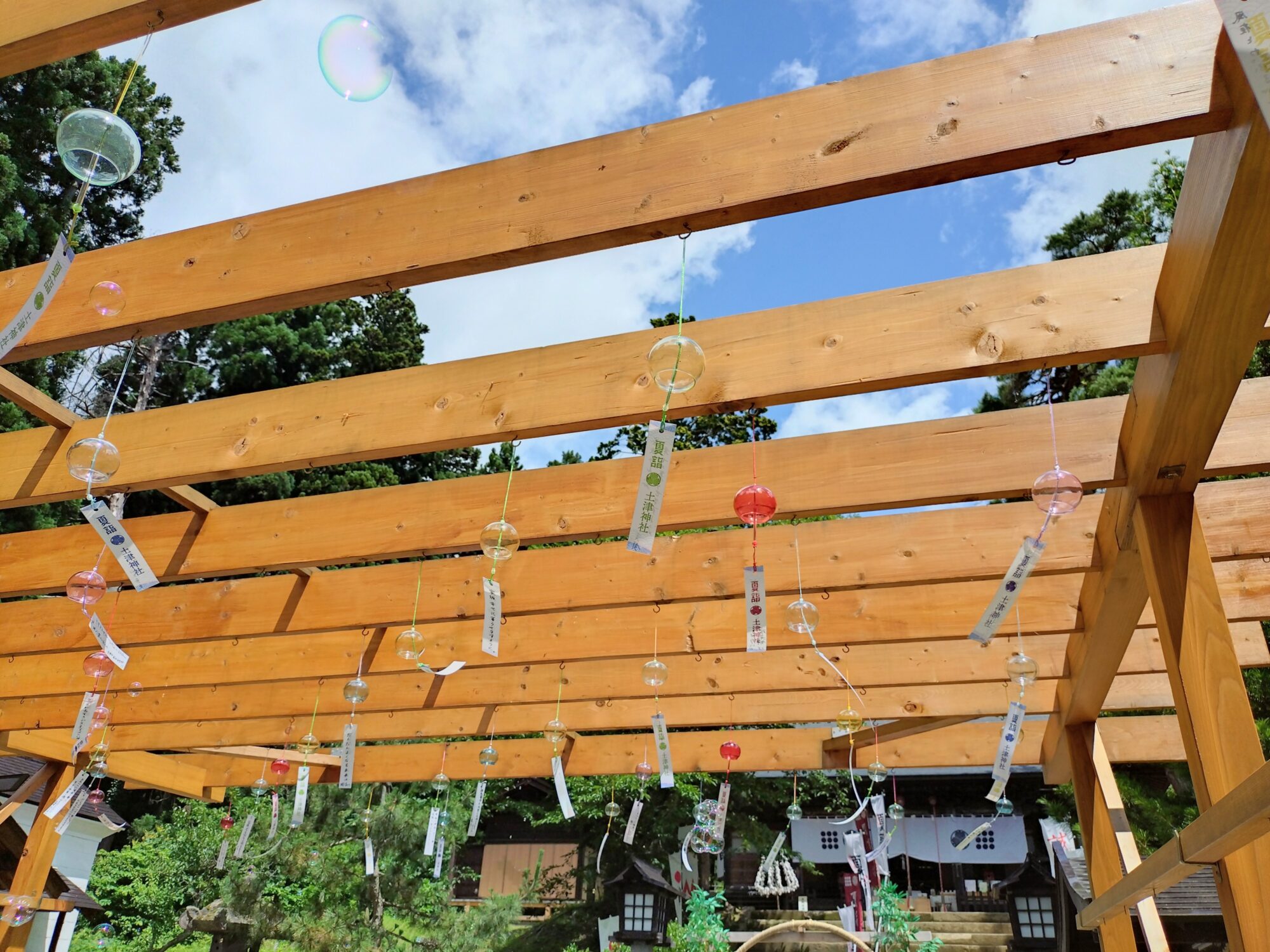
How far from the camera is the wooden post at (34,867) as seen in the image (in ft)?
18.9

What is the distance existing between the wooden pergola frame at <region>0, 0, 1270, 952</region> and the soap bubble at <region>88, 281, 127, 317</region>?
11cm

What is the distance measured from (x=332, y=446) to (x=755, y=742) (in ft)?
11.5

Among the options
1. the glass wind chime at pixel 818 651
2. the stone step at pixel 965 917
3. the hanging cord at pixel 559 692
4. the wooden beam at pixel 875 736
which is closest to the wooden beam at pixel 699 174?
the glass wind chime at pixel 818 651

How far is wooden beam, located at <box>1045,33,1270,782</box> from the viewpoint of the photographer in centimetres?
169

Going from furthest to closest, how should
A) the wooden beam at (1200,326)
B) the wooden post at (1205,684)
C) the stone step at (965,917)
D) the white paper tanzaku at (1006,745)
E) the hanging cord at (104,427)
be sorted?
the stone step at (965,917), the white paper tanzaku at (1006,745), the hanging cord at (104,427), the wooden post at (1205,684), the wooden beam at (1200,326)

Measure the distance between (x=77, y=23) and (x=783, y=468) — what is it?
2.36 meters

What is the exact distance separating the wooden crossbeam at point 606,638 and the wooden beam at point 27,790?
98 centimetres

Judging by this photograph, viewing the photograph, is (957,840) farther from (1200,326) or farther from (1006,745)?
(1200,326)

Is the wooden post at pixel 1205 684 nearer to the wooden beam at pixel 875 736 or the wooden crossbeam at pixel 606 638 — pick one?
the wooden crossbeam at pixel 606 638

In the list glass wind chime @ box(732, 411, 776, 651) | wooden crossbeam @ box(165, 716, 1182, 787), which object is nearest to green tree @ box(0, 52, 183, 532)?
wooden crossbeam @ box(165, 716, 1182, 787)

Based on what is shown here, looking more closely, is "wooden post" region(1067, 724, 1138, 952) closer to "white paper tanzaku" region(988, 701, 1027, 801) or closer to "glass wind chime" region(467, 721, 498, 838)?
"white paper tanzaku" region(988, 701, 1027, 801)

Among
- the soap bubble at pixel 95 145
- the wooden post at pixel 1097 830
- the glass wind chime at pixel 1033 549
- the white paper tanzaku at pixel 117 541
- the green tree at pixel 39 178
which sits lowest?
the wooden post at pixel 1097 830

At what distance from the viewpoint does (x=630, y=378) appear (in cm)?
277

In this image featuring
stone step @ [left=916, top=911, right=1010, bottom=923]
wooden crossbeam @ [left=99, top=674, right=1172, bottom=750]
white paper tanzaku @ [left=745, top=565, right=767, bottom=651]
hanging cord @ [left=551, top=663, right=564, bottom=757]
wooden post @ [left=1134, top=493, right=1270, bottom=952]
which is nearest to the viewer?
wooden post @ [left=1134, top=493, right=1270, bottom=952]
